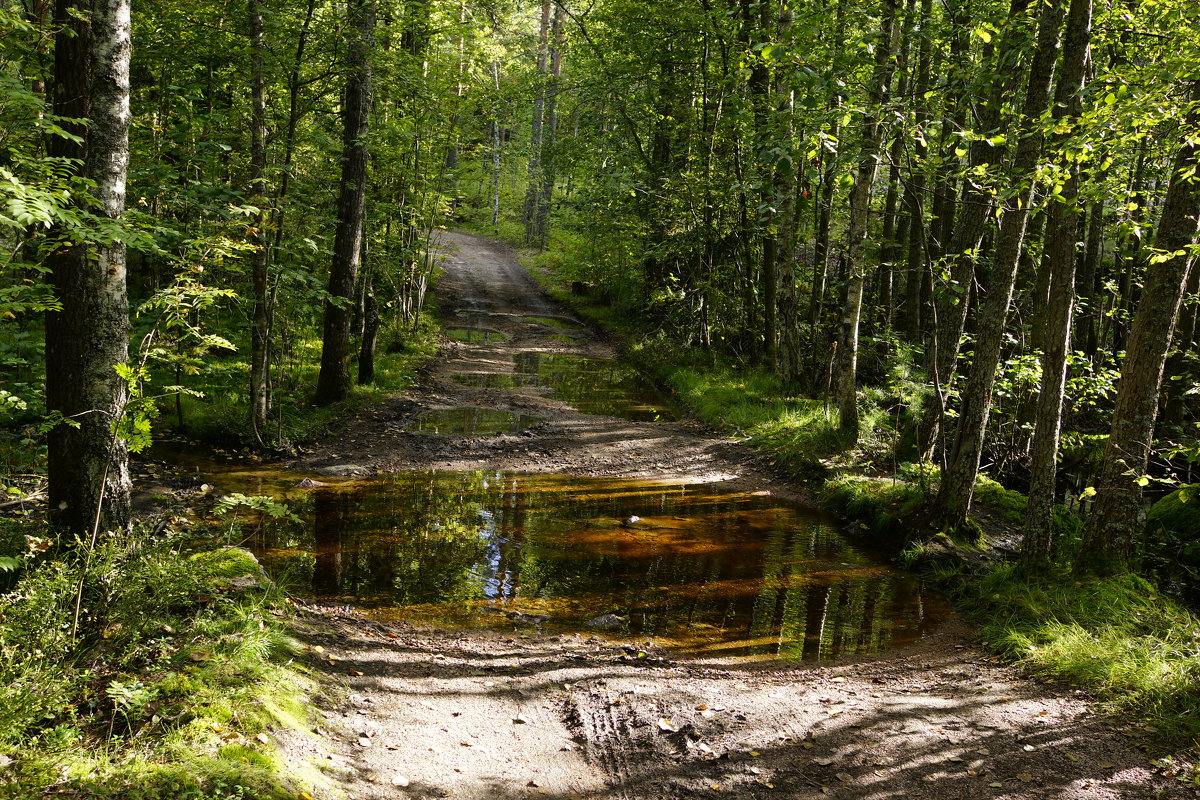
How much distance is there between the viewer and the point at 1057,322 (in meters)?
6.96

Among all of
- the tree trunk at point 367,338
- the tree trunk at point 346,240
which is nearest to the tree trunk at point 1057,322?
the tree trunk at point 346,240

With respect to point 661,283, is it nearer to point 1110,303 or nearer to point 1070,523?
point 1110,303

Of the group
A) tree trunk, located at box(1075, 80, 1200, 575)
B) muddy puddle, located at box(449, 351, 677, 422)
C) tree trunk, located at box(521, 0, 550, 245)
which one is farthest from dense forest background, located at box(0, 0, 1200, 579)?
tree trunk, located at box(521, 0, 550, 245)

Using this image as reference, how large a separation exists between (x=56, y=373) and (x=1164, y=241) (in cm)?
831

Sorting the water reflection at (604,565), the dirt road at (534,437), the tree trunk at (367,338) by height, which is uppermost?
the tree trunk at (367,338)

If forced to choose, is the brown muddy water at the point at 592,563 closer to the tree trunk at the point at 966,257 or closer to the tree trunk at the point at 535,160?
the tree trunk at the point at 966,257

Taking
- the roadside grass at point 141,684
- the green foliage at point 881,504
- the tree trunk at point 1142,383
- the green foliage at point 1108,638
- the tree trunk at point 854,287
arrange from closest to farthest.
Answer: the roadside grass at point 141,684 → the green foliage at point 1108,638 → the tree trunk at point 1142,383 → the green foliage at point 881,504 → the tree trunk at point 854,287

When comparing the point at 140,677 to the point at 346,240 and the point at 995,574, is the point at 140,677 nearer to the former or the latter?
the point at 995,574

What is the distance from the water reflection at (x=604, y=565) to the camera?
6711mm

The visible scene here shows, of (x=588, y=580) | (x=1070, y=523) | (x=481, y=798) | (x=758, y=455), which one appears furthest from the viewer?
(x=758, y=455)

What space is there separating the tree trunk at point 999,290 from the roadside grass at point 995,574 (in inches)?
16.8

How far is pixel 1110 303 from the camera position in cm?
1608

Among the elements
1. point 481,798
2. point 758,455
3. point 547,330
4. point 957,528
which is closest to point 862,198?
point 758,455

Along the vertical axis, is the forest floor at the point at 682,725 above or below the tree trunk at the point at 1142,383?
below
